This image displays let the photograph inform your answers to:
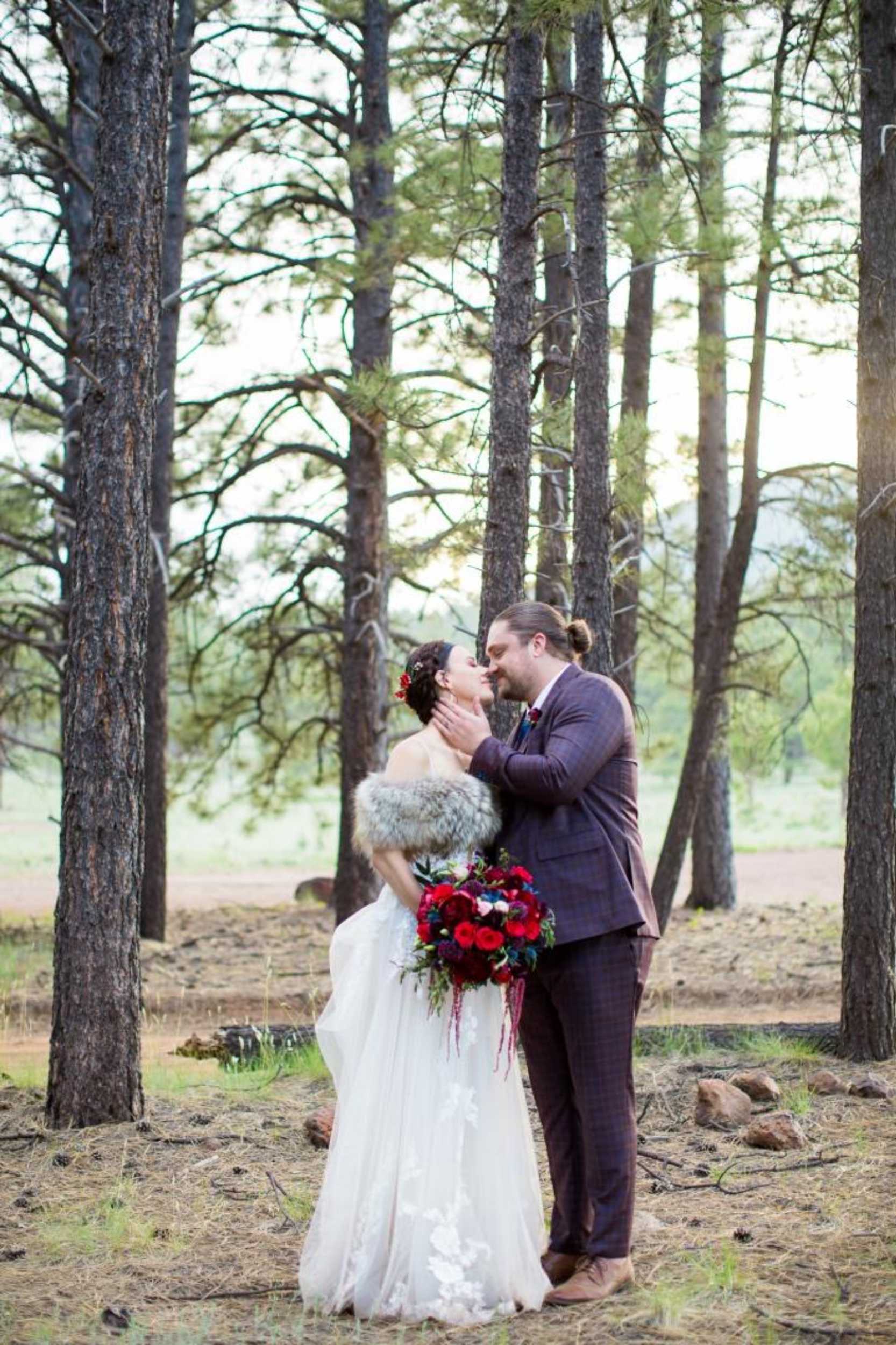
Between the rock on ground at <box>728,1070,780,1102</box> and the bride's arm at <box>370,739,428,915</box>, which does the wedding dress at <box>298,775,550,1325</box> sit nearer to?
the bride's arm at <box>370,739,428,915</box>

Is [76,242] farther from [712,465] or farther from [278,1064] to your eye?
[278,1064]

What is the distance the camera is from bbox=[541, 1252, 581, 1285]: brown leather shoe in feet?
14.6

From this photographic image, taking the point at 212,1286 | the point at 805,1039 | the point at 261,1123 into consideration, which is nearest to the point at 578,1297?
the point at 212,1286

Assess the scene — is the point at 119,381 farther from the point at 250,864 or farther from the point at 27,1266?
the point at 250,864

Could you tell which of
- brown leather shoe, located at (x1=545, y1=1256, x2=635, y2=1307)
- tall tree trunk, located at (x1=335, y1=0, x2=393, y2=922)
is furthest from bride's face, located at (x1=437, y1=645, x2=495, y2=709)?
tall tree trunk, located at (x1=335, y1=0, x2=393, y2=922)

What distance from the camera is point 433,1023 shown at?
14.3ft

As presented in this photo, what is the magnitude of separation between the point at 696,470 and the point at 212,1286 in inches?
465

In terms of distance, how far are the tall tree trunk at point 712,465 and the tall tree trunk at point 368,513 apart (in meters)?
2.79

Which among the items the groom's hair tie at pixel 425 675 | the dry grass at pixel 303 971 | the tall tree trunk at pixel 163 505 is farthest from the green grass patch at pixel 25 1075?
the tall tree trunk at pixel 163 505

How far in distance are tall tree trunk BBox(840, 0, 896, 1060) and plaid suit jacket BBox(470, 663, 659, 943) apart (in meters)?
3.30

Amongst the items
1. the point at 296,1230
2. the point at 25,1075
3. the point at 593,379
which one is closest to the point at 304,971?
the point at 25,1075

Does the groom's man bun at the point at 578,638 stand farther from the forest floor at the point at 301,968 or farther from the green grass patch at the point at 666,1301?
the forest floor at the point at 301,968

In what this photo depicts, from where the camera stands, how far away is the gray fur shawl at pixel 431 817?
4316mm

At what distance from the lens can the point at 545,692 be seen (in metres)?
4.45
